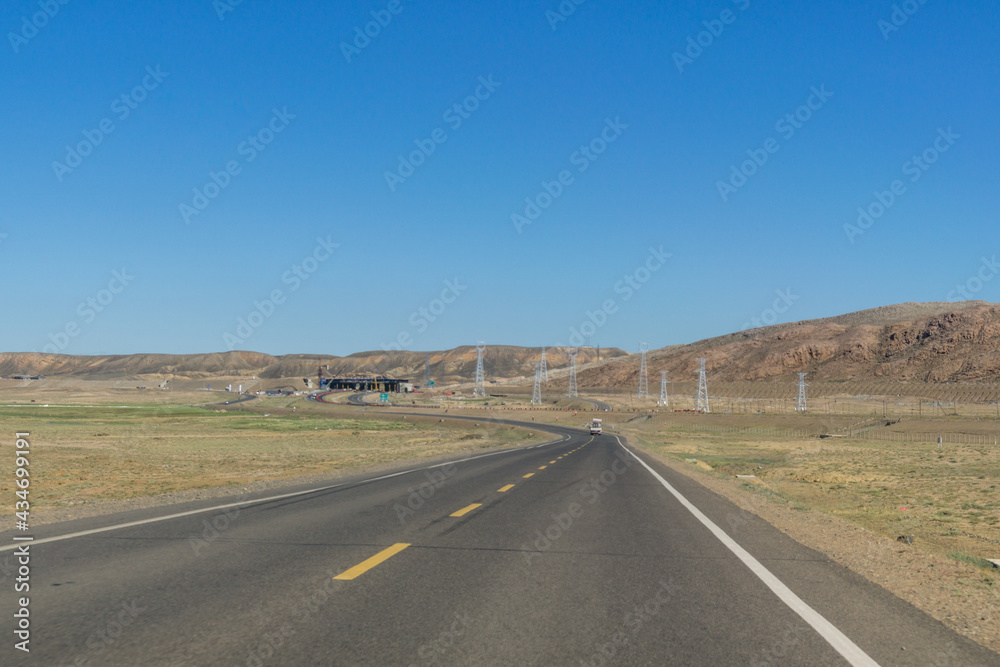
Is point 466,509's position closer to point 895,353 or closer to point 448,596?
point 448,596

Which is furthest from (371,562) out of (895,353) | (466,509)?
(895,353)

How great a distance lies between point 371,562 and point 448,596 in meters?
1.77

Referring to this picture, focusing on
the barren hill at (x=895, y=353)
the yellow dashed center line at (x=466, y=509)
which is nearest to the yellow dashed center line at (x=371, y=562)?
the yellow dashed center line at (x=466, y=509)

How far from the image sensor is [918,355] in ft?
520

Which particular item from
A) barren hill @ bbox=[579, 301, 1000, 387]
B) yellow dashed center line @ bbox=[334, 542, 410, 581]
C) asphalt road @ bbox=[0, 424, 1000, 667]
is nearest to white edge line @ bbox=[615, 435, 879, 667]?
asphalt road @ bbox=[0, 424, 1000, 667]

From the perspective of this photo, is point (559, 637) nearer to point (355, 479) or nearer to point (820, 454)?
point (355, 479)

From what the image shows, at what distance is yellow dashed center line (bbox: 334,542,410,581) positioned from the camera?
7531mm

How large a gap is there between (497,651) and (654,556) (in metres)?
4.48

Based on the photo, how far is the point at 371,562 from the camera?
8.25 m

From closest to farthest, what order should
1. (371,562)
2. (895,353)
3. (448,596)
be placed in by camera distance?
(448,596)
(371,562)
(895,353)

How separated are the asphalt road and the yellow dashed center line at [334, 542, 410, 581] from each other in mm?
51

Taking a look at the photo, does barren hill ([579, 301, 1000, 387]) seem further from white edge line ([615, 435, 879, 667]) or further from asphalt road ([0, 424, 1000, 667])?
asphalt road ([0, 424, 1000, 667])

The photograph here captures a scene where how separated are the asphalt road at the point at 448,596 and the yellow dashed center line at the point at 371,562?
0.17ft

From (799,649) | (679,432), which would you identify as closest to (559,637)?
(799,649)
